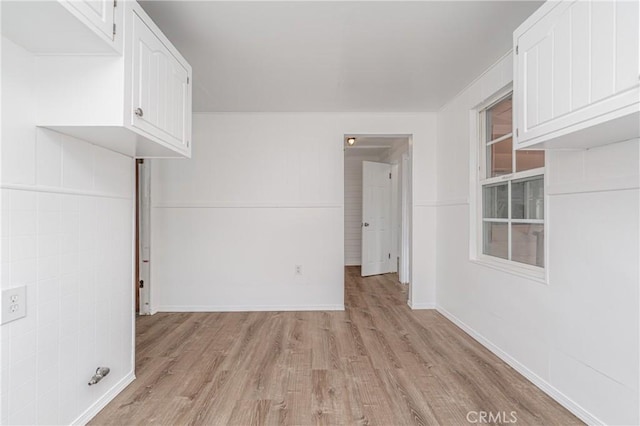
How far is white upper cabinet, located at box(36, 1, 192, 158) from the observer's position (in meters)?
1.37

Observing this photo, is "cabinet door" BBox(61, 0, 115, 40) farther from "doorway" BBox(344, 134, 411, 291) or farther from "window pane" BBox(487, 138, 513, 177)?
"doorway" BBox(344, 134, 411, 291)

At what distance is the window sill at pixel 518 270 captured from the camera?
6.82ft

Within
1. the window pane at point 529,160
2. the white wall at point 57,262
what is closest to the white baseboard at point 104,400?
the white wall at point 57,262

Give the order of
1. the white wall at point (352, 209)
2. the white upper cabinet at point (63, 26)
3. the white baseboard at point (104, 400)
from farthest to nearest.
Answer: the white wall at point (352, 209) → the white baseboard at point (104, 400) → the white upper cabinet at point (63, 26)

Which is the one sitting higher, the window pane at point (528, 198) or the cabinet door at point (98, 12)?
the cabinet door at point (98, 12)

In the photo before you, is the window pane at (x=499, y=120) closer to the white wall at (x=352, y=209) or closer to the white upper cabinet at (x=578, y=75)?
the white upper cabinet at (x=578, y=75)

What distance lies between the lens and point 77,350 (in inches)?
63.9

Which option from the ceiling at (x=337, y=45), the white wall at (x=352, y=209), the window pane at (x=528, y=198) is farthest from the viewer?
the white wall at (x=352, y=209)

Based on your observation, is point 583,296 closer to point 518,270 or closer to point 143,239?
point 518,270

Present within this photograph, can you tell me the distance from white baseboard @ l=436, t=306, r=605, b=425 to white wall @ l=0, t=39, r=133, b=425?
268 cm

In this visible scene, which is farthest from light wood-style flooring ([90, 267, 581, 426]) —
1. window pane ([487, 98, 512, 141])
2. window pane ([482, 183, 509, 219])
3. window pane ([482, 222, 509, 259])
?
window pane ([487, 98, 512, 141])

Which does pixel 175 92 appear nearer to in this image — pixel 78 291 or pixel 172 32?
pixel 172 32

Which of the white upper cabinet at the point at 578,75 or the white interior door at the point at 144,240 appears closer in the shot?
the white upper cabinet at the point at 578,75

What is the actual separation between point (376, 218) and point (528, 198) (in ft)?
11.5
